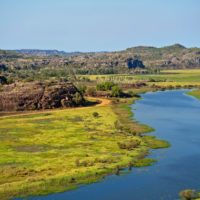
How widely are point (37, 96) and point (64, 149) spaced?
53824mm

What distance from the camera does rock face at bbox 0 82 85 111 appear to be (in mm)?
114500

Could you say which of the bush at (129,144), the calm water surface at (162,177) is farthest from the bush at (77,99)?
the bush at (129,144)

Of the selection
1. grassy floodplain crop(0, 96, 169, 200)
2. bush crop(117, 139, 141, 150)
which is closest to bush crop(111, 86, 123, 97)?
grassy floodplain crop(0, 96, 169, 200)

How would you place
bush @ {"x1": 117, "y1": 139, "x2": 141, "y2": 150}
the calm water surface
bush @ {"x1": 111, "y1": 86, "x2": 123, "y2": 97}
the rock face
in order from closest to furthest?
1. the calm water surface
2. bush @ {"x1": 117, "y1": 139, "x2": 141, "y2": 150}
3. the rock face
4. bush @ {"x1": 111, "y1": 86, "x2": 123, "y2": 97}

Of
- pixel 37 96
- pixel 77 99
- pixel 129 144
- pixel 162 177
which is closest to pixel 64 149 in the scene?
pixel 129 144

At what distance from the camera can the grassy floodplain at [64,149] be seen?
50.1 m

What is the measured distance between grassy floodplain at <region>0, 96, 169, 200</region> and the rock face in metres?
13.4

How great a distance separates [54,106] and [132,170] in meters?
66.8

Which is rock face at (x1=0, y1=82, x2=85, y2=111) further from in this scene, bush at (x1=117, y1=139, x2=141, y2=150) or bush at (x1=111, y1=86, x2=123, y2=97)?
bush at (x1=117, y1=139, x2=141, y2=150)

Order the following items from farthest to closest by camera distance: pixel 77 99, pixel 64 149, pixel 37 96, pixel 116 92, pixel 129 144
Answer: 1. pixel 116 92
2. pixel 77 99
3. pixel 37 96
4. pixel 129 144
5. pixel 64 149

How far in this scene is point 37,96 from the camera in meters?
118

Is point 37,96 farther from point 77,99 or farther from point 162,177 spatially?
point 162,177

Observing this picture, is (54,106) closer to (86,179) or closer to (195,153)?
(195,153)

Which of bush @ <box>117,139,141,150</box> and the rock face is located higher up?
the rock face
